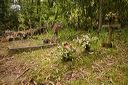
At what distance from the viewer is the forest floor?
4117 millimetres

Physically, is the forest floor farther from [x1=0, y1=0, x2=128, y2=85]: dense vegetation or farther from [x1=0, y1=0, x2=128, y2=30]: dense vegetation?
[x1=0, y1=0, x2=128, y2=30]: dense vegetation

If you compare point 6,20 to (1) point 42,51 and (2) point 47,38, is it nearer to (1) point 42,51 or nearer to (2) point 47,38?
(2) point 47,38

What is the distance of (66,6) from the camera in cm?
680

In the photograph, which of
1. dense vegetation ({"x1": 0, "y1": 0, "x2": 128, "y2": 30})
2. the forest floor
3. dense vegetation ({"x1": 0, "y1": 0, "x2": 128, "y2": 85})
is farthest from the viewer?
dense vegetation ({"x1": 0, "y1": 0, "x2": 128, "y2": 30})

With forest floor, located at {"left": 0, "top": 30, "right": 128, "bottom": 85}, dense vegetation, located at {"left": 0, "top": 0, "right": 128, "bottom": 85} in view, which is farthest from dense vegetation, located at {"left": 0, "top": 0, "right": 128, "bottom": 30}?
forest floor, located at {"left": 0, "top": 30, "right": 128, "bottom": 85}

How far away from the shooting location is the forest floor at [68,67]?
4117mm

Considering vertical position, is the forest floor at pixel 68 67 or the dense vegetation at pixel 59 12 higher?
the dense vegetation at pixel 59 12

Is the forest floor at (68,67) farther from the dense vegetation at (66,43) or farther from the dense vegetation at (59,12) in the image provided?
the dense vegetation at (59,12)

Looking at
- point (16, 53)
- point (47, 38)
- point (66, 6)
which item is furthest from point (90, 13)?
point (16, 53)

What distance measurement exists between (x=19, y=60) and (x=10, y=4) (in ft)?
11.3

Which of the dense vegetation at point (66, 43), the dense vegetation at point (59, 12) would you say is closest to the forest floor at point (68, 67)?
the dense vegetation at point (66, 43)

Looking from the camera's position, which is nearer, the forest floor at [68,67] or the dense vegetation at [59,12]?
the forest floor at [68,67]

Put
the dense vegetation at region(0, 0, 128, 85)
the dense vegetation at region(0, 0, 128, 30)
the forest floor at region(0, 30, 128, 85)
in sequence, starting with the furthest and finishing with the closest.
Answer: the dense vegetation at region(0, 0, 128, 30), the dense vegetation at region(0, 0, 128, 85), the forest floor at region(0, 30, 128, 85)

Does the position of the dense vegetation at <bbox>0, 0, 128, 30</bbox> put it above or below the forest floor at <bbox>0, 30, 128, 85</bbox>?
above
